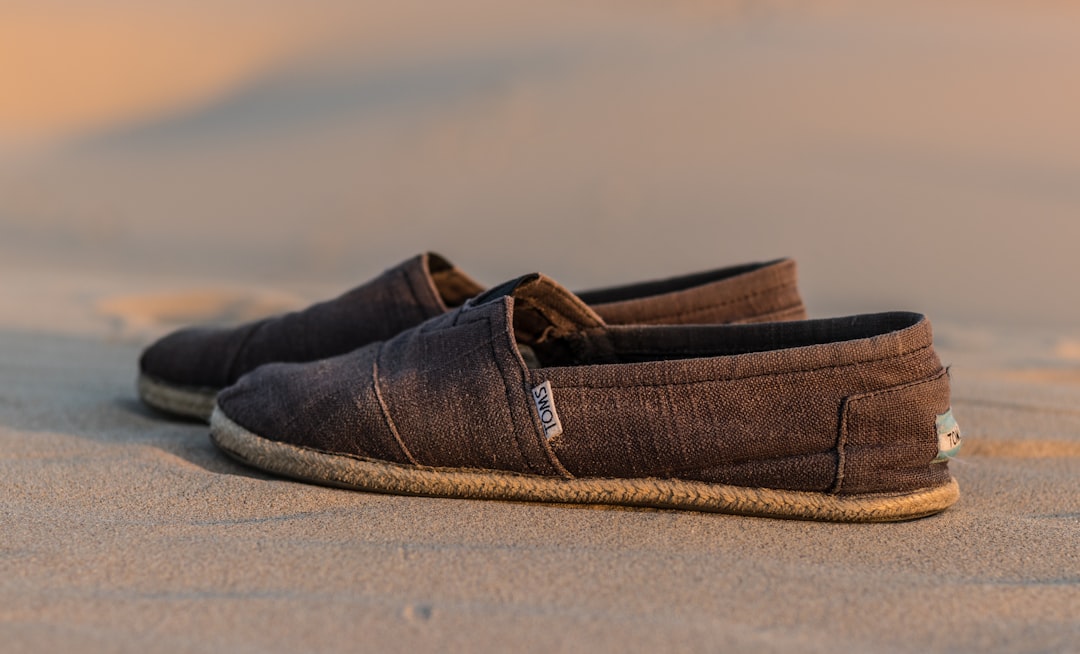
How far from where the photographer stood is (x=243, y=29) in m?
12.0

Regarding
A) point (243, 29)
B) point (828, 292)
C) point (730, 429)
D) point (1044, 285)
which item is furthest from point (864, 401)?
point (243, 29)

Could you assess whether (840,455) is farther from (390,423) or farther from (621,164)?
(621,164)

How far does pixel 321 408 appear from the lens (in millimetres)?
1693

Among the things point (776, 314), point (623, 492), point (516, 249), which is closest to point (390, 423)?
point (623, 492)

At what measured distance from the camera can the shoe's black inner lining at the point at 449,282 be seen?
2.37 metres

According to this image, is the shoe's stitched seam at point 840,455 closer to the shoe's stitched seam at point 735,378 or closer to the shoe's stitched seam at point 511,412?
the shoe's stitched seam at point 735,378

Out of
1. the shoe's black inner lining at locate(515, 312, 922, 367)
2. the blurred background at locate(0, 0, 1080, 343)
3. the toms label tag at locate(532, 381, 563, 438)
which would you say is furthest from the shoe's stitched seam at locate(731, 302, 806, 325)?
the blurred background at locate(0, 0, 1080, 343)

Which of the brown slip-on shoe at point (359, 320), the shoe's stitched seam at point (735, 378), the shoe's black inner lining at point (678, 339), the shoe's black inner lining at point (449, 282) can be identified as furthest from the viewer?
the shoe's black inner lining at point (449, 282)

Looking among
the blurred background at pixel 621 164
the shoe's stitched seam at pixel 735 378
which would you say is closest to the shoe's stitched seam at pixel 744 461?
the shoe's stitched seam at pixel 735 378

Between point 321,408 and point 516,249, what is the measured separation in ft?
15.7

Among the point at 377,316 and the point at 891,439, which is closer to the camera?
the point at 891,439

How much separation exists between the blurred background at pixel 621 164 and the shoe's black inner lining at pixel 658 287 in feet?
6.95

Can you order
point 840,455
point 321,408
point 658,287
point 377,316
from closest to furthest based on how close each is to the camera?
point 840,455 < point 321,408 < point 377,316 < point 658,287

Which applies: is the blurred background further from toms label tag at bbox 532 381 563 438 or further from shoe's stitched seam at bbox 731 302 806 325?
toms label tag at bbox 532 381 563 438
